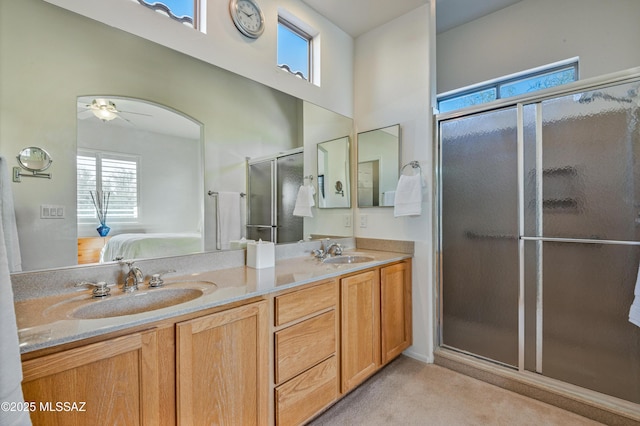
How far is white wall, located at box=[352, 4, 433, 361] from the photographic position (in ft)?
7.50

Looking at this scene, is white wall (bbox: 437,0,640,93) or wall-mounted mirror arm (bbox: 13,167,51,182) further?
white wall (bbox: 437,0,640,93)

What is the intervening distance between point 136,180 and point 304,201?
1.20 m

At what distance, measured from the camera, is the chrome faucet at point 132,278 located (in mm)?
1268

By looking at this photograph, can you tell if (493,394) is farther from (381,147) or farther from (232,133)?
(232,133)

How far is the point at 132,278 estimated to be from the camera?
131cm

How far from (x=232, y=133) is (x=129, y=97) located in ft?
1.92

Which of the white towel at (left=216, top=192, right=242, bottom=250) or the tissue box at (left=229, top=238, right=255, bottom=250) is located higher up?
the white towel at (left=216, top=192, right=242, bottom=250)

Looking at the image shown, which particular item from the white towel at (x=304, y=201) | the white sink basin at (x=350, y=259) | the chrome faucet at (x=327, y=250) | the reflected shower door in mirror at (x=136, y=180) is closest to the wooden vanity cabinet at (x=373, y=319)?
the white sink basin at (x=350, y=259)

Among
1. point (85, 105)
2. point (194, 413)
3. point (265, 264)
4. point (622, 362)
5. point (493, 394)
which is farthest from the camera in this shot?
point (493, 394)

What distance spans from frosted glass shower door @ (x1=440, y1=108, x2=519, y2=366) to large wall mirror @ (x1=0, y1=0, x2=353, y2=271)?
1440 millimetres

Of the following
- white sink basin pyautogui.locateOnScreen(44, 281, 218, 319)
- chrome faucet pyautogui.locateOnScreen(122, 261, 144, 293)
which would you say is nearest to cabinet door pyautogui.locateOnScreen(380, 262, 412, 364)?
white sink basin pyautogui.locateOnScreen(44, 281, 218, 319)

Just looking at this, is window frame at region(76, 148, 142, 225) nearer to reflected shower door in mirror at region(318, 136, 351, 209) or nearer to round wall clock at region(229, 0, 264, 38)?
round wall clock at region(229, 0, 264, 38)

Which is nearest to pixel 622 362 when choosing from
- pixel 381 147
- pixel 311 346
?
pixel 311 346

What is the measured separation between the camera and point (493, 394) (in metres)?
1.90
